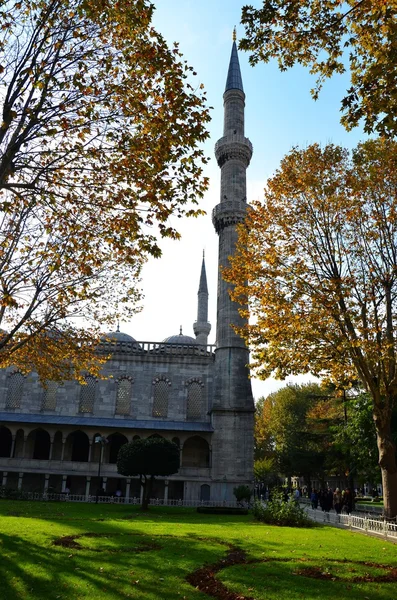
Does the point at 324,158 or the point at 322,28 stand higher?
the point at 324,158

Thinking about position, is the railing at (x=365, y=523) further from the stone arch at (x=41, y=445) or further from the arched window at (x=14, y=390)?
the arched window at (x=14, y=390)

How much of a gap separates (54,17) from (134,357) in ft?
102

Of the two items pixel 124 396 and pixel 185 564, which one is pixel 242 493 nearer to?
pixel 124 396

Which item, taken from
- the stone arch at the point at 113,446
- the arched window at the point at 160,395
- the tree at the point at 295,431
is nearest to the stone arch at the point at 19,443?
the stone arch at the point at 113,446

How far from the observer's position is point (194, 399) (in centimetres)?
3853

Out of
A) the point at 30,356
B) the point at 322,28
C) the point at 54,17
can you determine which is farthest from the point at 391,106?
the point at 30,356

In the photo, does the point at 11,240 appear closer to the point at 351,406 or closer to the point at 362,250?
the point at 362,250

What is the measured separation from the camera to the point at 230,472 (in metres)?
33.1

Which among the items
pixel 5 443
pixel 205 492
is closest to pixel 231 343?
pixel 205 492

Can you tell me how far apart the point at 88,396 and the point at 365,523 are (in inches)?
993

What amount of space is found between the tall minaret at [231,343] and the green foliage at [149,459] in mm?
7882

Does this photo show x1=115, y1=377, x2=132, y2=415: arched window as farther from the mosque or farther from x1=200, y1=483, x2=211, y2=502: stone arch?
x1=200, y1=483, x2=211, y2=502: stone arch

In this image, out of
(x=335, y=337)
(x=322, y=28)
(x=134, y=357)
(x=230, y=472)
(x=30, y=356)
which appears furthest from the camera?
(x=134, y=357)

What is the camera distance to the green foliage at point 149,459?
25844 mm
